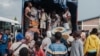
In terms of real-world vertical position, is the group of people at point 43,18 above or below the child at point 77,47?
above

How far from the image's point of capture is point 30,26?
15953 mm

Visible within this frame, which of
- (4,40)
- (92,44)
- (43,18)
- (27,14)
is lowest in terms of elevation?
(4,40)

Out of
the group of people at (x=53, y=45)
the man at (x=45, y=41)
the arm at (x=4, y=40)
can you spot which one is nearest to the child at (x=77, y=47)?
the group of people at (x=53, y=45)

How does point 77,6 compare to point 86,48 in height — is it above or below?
above

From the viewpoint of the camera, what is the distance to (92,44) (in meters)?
15.2

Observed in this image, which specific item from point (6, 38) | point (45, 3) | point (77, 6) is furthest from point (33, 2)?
point (6, 38)

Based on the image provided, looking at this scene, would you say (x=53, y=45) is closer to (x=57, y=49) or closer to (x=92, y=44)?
(x=57, y=49)

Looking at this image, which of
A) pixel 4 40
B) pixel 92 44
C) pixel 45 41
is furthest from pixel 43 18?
pixel 4 40

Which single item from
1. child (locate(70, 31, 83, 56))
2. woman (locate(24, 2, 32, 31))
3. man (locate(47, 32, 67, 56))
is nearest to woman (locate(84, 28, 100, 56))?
child (locate(70, 31, 83, 56))

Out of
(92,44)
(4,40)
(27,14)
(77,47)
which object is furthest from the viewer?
(4,40)

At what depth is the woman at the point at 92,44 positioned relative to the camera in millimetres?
15172

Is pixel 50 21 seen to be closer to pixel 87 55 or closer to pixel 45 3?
pixel 45 3

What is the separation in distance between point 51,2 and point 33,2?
62cm

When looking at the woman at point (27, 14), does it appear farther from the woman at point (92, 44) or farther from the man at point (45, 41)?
the woman at point (92, 44)
